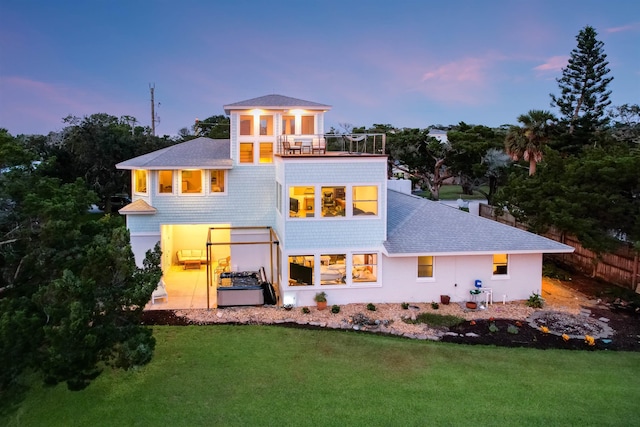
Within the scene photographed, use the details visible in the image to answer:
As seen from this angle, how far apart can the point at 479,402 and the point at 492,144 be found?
3415 centimetres

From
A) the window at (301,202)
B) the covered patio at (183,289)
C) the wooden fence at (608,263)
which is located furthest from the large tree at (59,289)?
the wooden fence at (608,263)

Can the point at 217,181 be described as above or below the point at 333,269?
above

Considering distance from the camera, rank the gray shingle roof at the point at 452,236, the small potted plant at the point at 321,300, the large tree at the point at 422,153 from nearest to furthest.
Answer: the small potted plant at the point at 321,300 → the gray shingle roof at the point at 452,236 → the large tree at the point at 422,153

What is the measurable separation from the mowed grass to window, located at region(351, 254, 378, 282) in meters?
3.49

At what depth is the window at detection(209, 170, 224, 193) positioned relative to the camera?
18.7m

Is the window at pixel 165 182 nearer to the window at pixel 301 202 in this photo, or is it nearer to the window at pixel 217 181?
the window at pixel 217 181

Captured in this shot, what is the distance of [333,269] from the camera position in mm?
16047

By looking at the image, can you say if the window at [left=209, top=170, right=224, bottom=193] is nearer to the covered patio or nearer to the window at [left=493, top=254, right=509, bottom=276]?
the covered patio

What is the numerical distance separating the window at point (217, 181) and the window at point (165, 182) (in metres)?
1.64

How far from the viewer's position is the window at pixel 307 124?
62.5 feet

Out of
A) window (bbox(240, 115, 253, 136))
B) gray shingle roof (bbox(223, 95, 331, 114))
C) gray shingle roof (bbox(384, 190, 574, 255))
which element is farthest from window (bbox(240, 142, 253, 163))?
gray shingle roof (bbox(384, 190, 574, 255))

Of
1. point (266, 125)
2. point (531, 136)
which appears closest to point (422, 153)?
point (531, 136)

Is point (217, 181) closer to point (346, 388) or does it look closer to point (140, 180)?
point (140, 180)

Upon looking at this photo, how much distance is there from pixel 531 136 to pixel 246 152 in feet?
70.6
